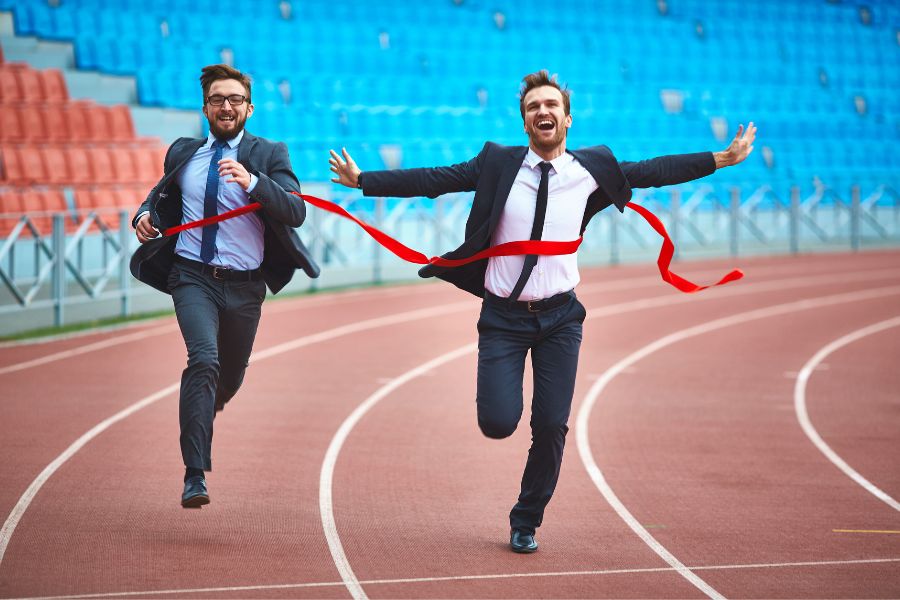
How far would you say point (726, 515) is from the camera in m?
6.84

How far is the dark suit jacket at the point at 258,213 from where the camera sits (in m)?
6.17

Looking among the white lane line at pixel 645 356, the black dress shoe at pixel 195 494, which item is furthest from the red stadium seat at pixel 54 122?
the black dress shoe at pixel 195 494

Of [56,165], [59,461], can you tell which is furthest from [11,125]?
[59,461]

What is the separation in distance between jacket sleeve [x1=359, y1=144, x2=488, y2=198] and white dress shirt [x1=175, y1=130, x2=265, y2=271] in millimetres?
724

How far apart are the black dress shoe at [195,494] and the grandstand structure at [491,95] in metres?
11.8

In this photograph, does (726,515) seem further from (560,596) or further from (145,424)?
(145,424)

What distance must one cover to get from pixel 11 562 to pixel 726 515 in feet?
11.4

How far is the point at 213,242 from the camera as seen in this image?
6.24m

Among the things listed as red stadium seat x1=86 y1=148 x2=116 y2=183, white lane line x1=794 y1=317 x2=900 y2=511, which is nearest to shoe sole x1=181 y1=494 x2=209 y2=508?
white lane line x1=794 y1=317 x2=900 y2=511

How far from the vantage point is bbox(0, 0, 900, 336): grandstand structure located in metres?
20.1

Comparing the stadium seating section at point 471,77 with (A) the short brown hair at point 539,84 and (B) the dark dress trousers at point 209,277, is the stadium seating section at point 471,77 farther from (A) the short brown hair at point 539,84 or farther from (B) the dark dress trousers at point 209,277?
(A) the short brown hair at point 539,84

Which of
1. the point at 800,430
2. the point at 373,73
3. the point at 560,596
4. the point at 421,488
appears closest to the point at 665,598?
the point at 560,596

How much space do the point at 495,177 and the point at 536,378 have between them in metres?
0.90

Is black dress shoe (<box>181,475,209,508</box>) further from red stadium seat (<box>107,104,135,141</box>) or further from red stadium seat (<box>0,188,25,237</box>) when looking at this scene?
red stadium seat (<box>107,104,135,141</box>)
